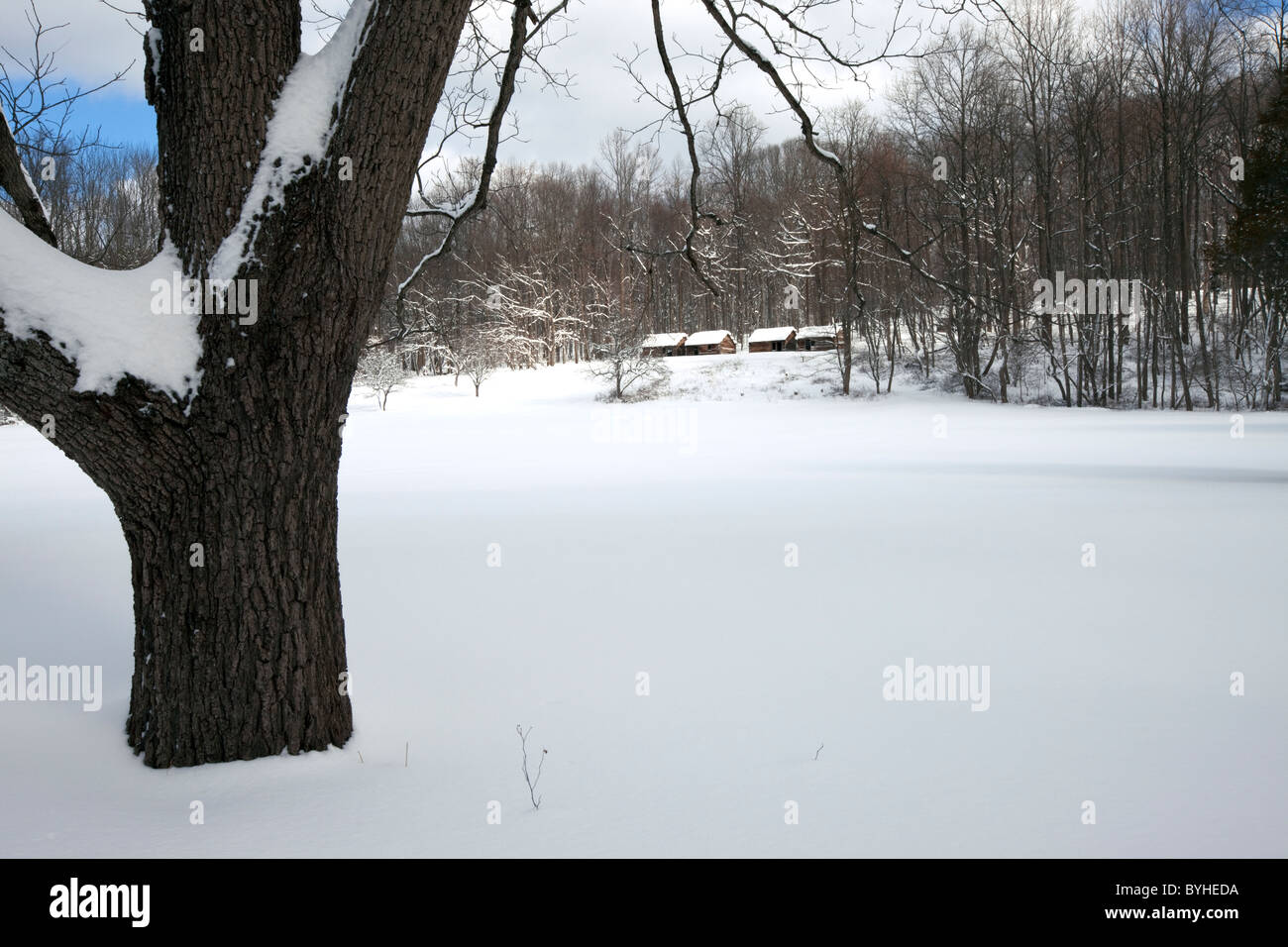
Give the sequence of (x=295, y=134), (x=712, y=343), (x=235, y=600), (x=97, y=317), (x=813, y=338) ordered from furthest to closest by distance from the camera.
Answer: (x=712, y=343)
(x=813, y=338)
(x=235, y=600)
(x=295, y=134)
(x=97, y=317)

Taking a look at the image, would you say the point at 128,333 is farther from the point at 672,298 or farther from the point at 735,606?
the point at 672,298

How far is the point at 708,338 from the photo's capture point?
53.2 meters

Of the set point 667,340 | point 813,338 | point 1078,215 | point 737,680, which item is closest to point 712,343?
point 667,340

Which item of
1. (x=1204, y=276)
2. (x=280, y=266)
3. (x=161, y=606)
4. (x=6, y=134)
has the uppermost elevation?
(x=1204, y=276)

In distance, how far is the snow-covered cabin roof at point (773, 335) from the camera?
51.5 meters

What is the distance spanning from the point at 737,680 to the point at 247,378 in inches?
123

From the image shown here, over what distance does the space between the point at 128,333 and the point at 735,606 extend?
4.71 m

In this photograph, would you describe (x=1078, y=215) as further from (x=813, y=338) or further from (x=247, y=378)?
(x=247, y=378)

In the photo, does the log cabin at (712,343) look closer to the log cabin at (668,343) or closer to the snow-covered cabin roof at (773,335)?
the log cabin at (668,343)

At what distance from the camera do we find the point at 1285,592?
6902 millimetres

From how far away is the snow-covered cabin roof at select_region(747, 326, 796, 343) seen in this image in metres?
51.5

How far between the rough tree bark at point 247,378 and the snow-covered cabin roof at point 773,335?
49.4 meters
